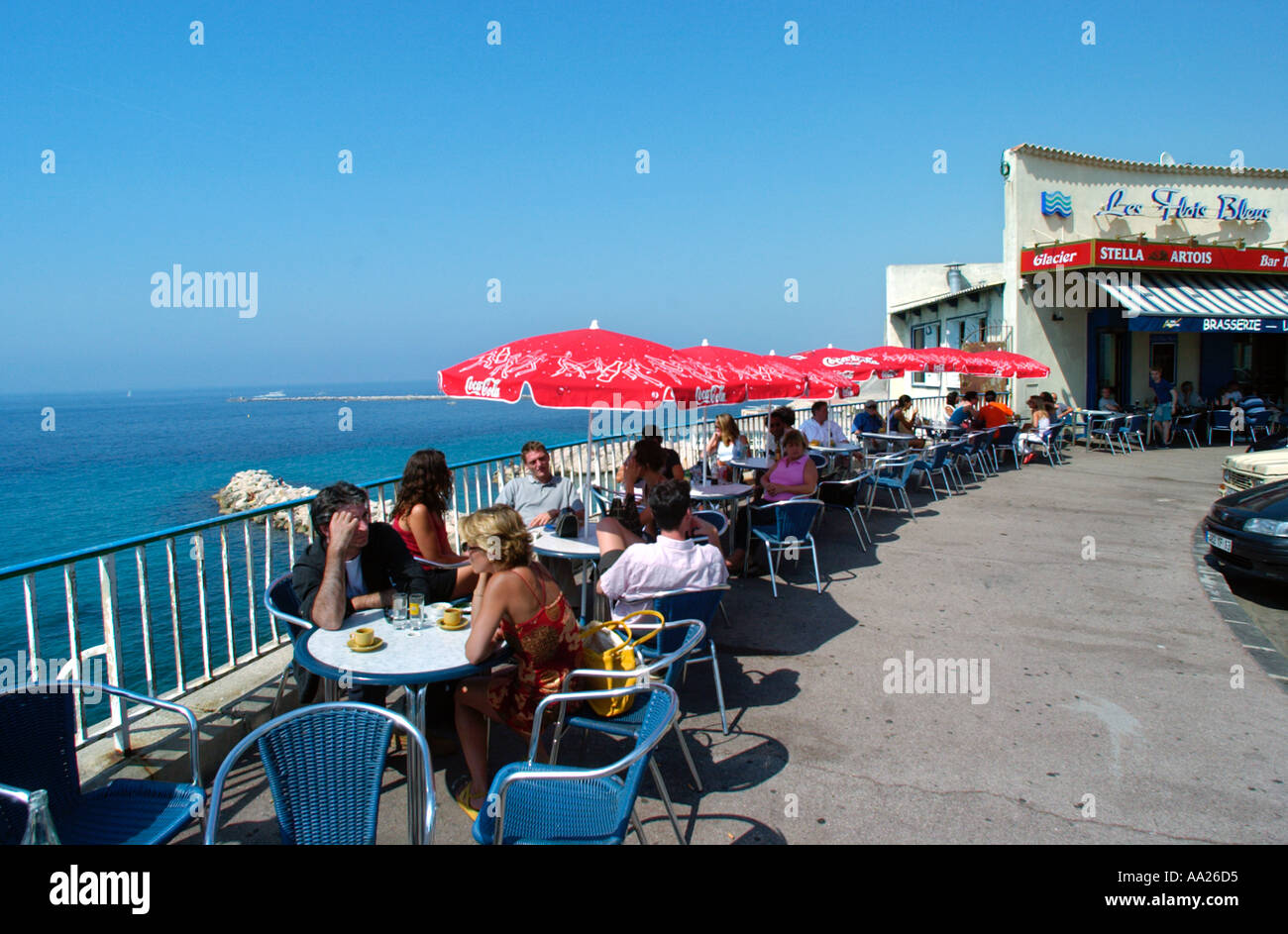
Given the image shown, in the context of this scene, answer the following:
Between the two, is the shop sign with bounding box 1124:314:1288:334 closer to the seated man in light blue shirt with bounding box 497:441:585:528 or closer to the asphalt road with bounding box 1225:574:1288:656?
the asphalt road with bounding box 1225:574:1288:656

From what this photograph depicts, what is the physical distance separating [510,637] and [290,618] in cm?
121

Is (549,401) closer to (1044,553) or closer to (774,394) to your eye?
(774,394)

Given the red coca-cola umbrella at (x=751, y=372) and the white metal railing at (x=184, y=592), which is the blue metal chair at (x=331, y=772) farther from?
the red coca-cola umbrella at (x=751, y=372)

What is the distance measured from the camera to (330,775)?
2.51m

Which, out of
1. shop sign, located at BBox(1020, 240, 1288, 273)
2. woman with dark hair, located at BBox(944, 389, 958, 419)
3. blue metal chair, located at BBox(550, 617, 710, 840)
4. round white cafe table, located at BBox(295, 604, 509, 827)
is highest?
shop sign, located at BBox(1020, 240, 1288, 273)

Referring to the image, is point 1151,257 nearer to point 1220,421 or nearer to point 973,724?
point 1220,421

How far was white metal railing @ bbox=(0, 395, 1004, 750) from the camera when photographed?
3660 mm

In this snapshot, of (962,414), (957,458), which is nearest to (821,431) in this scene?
(957,458)

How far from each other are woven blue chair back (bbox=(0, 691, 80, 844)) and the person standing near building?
21578mm

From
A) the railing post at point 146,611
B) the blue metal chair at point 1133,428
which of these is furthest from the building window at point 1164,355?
the railing post at point 146,611

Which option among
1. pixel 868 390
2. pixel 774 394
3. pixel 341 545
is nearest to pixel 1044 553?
pixel 774 394

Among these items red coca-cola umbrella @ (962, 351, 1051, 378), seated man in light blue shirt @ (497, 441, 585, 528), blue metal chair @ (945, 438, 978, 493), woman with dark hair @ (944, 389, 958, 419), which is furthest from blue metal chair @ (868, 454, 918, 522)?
woman with dark hair @ (944, 389, 958, 419)

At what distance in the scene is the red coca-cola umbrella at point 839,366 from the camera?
33.5 feet

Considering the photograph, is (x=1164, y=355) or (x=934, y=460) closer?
(x=934, y=460)
